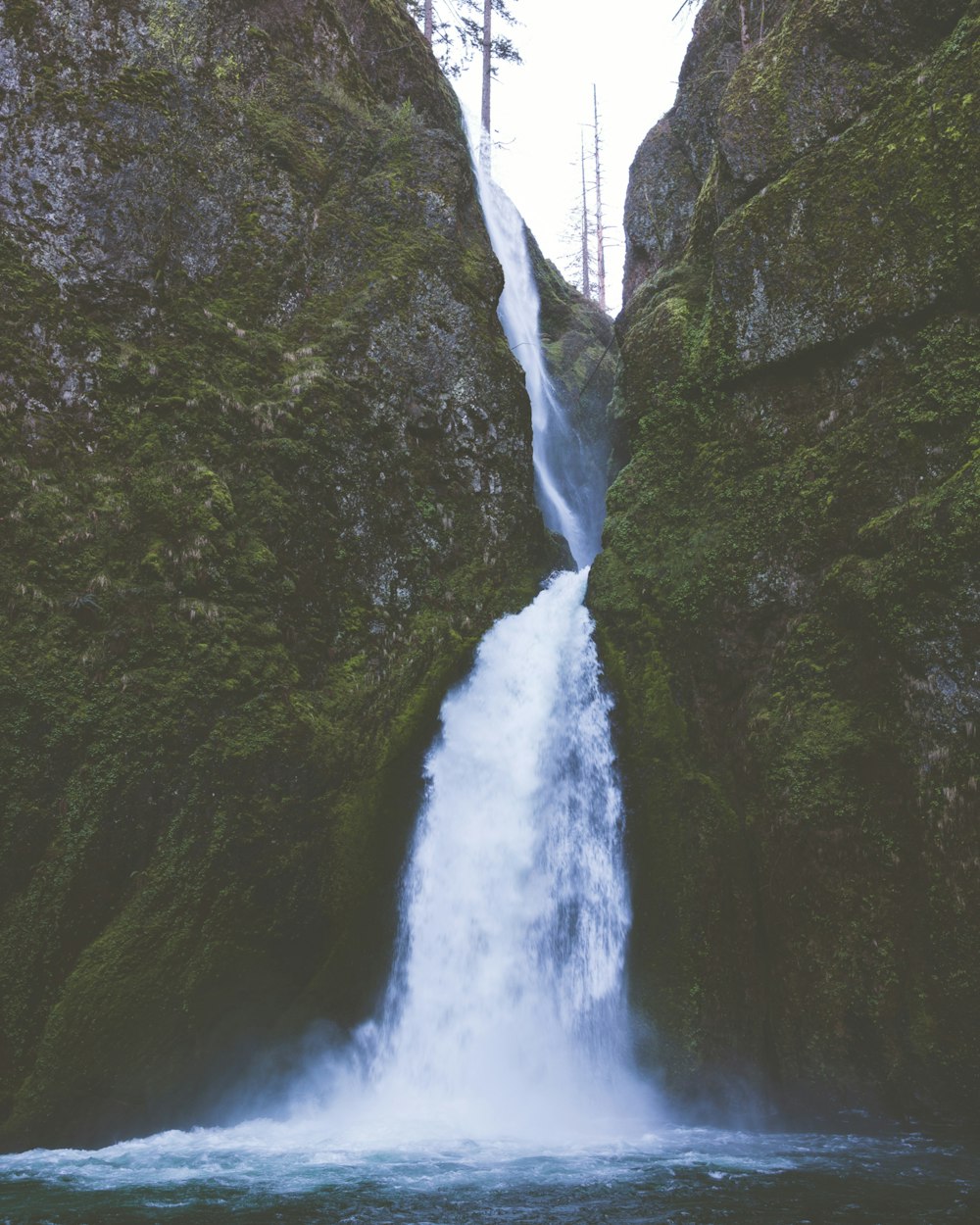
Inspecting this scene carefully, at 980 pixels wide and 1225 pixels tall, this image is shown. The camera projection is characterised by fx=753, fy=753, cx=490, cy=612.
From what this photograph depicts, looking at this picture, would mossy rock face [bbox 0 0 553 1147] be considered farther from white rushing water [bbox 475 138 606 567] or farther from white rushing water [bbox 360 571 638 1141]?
white rushing water [bbox 475 138 606 567]

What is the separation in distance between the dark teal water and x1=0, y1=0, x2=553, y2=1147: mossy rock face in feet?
3.38

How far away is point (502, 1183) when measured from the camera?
5230 millimetres

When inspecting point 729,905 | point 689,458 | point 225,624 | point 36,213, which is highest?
point 36,213

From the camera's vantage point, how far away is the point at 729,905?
7.71 metres

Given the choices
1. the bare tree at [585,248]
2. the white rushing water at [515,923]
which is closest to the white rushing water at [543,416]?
the white rushing water at [515,923]

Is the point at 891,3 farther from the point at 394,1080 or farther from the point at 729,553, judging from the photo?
the point at 394,1080

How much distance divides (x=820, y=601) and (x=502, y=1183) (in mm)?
6009

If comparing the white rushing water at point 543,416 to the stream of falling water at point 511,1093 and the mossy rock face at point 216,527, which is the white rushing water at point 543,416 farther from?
the stream of falling water at point 511,1093

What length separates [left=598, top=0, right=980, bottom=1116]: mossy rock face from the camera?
670 centimetres

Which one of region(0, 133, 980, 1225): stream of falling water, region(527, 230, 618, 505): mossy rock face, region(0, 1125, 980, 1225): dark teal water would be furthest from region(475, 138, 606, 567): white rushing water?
region(0, 1125, 980, 1225): dark teal water

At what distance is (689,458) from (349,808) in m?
6.27

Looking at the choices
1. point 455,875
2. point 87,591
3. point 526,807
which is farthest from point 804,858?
point 87,591

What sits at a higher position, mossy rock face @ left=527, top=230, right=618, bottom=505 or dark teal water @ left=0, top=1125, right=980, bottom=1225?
mossy rock face @ left=527, top=230, right=618, bottom=505

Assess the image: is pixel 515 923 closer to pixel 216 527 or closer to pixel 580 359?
pixel 216 527
